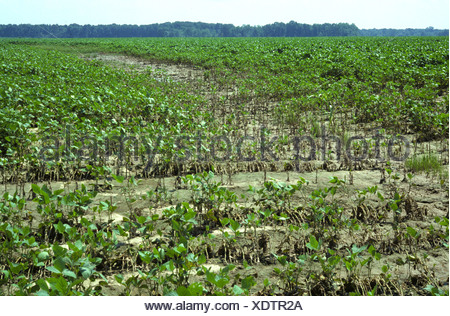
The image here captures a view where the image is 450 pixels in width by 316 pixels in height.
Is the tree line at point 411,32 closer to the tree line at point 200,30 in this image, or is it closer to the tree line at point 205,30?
the tree line at point 205,30

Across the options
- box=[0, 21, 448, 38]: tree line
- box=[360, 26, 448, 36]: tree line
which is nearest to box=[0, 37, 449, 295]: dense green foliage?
box=[360, 26, 448, 36]: tree line

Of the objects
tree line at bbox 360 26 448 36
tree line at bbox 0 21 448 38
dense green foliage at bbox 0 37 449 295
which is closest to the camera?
dense green foliage at bbox 0 37 449 295

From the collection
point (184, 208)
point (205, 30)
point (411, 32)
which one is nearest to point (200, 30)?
point (205, 30)

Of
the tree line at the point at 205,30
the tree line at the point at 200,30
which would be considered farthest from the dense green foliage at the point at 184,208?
the tree line at the point at 200,30

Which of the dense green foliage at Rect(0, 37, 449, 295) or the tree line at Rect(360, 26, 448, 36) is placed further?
the tree line at Rect(360, 26, 448, 36)

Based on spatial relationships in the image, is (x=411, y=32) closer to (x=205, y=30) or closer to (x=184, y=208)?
(x=184, y=208)

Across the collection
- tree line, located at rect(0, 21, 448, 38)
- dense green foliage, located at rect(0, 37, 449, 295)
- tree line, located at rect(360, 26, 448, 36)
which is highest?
tree line, located at rect(0, 21, 448, 38)

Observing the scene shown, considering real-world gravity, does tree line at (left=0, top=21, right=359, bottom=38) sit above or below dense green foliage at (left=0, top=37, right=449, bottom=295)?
above

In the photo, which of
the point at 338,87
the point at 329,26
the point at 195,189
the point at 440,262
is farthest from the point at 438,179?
the point at 329,26

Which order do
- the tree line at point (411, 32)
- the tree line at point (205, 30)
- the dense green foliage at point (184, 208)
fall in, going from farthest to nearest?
the tree line at point (205, 30) → the tree line at point (411, 32) → the dense green foliage at point (184, 208)

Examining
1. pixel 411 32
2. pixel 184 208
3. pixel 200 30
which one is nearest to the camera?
pixel 184 208

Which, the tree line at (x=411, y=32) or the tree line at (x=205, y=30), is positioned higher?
the tree line at (x=205, y=30)

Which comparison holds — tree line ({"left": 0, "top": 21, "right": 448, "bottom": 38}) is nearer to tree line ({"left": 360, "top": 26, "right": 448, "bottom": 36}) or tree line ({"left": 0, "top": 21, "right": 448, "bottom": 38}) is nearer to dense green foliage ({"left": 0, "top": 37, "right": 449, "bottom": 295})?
tree line ({"left": 360, "top": 26, "right": 448, "bottom": 36})

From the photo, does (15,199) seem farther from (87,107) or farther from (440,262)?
(87,107)
